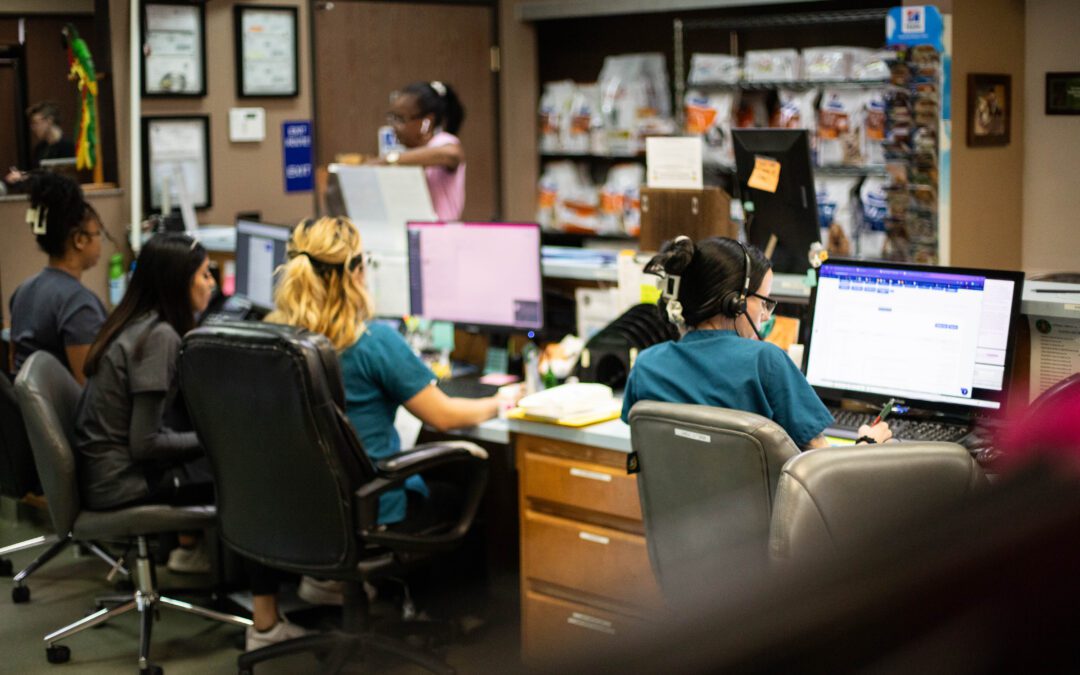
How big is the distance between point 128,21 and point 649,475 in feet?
11.5

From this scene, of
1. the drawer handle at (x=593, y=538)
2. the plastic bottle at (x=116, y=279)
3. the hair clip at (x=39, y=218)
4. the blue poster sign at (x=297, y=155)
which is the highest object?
the blue poster sign at (x=297, y=155)

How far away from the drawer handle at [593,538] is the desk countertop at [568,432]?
22 cm

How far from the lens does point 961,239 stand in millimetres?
4406

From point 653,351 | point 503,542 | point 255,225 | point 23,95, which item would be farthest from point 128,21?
point 653,351

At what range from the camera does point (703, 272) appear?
2.49 metres

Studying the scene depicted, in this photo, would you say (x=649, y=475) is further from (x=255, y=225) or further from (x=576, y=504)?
(x=255, y=225)

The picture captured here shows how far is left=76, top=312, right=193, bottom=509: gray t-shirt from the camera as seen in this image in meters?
3.20

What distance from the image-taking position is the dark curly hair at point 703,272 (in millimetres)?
2449

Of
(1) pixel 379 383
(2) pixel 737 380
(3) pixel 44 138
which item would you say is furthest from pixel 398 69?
(2) pixel 737 380

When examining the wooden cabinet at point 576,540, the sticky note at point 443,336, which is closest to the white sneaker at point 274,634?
the wooden cabinet at point 576,540

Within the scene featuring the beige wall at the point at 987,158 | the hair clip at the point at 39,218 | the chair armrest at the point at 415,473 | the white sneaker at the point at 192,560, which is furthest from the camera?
the beige wall at the point at 987,158

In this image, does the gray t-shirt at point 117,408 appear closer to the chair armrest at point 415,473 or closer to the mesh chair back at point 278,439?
the mesh chair back at point 278,439

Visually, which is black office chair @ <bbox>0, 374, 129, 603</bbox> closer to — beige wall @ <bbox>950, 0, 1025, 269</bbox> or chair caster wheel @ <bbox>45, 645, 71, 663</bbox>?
chair caster wheel @ <bbox>45, 645, 71, 663</bbox>

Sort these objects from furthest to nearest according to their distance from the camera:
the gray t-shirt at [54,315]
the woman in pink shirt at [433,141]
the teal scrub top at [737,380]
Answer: the woman in pink shirt at [433,141] < the gray t-shirt at [54,315] < the teal scrub top at [737,380]
